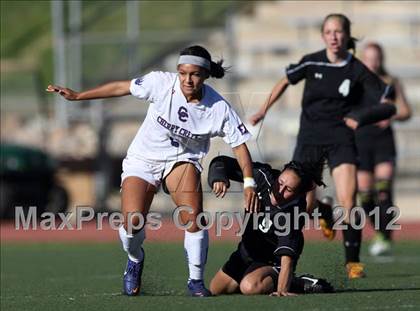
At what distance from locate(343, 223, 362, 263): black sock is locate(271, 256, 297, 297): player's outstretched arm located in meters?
2.10

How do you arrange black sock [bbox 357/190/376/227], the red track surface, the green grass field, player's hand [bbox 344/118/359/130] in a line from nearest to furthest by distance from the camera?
the green grass field < player's hand [bbox 344/118/359/130] < black sock [bbox 357/190/376/227] < the red track surface

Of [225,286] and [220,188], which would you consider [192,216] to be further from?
[225,286]

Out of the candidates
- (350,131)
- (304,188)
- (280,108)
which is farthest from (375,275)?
(280,108)

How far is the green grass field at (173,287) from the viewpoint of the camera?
26.2 feet

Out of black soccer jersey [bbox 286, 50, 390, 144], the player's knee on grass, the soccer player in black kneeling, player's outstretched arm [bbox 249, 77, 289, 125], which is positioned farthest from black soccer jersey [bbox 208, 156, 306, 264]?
black soccer jersey [bbox 286, 50, 390, 144]

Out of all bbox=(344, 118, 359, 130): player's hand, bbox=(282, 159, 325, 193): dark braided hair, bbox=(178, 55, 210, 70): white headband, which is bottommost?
bbox=(282, 159, 325, 193): dark braided hair

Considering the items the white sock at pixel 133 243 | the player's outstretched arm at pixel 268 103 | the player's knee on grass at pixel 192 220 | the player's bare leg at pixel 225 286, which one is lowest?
the player's bare leg at pixel 225 286

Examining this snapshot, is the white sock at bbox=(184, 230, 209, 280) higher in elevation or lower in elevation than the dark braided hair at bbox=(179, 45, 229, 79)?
lower

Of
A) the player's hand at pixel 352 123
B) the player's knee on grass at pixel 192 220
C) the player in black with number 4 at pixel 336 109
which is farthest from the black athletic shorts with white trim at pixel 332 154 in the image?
the player's knee on grass at pixel 192 220

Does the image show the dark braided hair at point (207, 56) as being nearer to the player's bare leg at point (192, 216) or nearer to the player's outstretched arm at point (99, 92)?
the player's outstretched arm at point (99, 92)

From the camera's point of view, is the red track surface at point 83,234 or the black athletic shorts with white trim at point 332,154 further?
the red track surface at point 83,234

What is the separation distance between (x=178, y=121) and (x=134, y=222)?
789mm

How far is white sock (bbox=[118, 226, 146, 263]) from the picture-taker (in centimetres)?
867

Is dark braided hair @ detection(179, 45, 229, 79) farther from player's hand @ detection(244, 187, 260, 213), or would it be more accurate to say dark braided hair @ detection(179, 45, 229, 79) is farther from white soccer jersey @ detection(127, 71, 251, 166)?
player's hand @ detection(244, 187, 260, 213)
